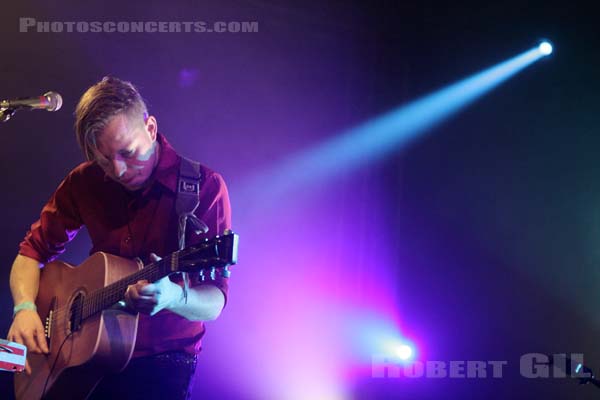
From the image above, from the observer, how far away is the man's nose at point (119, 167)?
9.00ft

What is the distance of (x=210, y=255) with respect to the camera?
2.30m

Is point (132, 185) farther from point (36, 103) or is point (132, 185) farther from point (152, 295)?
point (152, 295)

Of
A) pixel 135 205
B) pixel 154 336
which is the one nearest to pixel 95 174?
pixel 135 205

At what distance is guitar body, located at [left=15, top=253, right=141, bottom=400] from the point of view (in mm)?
2461

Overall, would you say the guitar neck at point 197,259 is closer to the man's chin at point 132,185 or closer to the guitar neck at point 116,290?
the guitar neck at point 116,290

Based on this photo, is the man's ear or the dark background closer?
the man's ear

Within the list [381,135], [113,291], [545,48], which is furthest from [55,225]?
[545,48]

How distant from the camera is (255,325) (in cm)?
430

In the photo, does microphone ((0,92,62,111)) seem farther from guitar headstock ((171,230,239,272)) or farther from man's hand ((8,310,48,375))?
guitar headstock ((171,230,239,272))

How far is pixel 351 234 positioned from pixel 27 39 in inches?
104

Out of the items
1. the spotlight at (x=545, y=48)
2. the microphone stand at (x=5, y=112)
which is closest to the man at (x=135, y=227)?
the microphone stand at (x=5, y=112)

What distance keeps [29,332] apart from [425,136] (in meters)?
3.20

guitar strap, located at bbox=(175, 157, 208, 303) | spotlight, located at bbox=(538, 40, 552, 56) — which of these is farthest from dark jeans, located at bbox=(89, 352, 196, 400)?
spotlight, located at bbox=(538, 40, 552, 56)

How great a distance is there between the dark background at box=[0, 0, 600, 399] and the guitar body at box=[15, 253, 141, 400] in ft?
4.52
